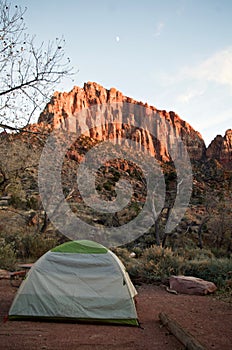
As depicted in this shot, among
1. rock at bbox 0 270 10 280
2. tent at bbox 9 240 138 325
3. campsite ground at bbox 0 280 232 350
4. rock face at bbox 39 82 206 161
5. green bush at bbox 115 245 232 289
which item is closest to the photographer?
campsite ground at bbox 0 280 232 350

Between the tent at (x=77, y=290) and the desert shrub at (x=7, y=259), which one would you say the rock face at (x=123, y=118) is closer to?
the desert shrub at (x=7, y=259)

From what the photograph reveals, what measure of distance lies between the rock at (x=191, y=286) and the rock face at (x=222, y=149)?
5305 centimetres

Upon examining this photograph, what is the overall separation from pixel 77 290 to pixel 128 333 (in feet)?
4.12

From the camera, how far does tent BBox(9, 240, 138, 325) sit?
6211mm

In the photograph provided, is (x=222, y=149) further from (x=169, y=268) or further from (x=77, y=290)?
(x=77, y=290)

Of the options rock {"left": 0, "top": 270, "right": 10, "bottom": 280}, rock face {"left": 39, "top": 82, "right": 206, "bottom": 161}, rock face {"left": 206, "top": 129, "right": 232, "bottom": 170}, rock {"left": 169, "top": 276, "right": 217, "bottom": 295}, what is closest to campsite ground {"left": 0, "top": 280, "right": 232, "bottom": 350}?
rock {"left": 169, "top": 276, "right": 217, "bottom": 295}

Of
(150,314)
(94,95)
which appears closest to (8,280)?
(150,314)

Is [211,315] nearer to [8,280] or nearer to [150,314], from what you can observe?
[150,314]

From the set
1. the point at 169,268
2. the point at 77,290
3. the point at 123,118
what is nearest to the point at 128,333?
the point at 77,290

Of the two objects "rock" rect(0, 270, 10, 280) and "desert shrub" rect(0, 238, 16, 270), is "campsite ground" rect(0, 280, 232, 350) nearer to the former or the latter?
"rock" rect(0, 270, 10, 280)

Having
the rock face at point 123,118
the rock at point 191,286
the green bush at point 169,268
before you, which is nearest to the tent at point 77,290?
the rock at point 191,286

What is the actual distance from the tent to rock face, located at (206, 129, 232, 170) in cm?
5664

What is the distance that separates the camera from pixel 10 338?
5137 mm

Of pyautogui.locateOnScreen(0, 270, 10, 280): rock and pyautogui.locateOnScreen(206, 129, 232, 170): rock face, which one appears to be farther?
pyautogui.locateOnScreen(206, 129, 232, 170): rock face
